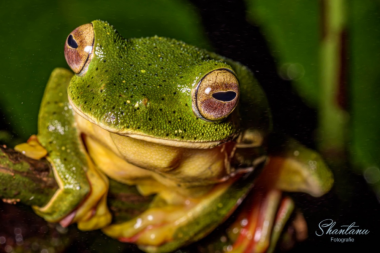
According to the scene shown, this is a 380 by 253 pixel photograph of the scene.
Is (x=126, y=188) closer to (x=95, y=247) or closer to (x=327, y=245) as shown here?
(x=95, y=247)

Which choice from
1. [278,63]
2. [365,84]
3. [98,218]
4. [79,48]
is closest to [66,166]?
[98,218]

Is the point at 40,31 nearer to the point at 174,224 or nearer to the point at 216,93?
the point at 216,93

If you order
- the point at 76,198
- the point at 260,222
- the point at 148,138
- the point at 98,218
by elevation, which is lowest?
the point at 260,222

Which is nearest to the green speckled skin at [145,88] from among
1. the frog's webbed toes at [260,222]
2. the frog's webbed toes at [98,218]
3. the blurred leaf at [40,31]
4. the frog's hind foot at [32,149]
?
the frog's hind foot at [32,149]

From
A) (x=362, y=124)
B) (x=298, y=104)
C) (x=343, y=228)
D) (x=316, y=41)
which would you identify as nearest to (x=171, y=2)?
(x=316, y=41)

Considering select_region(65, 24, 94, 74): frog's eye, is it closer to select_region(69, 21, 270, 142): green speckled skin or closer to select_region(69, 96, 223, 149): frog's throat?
select_region(69, 21, 270, 142): green speckled skin

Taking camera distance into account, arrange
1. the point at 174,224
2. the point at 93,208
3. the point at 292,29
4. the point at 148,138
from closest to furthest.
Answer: the point at 148,138
the point at 93,208
the point at 174,224
the point at 292,29

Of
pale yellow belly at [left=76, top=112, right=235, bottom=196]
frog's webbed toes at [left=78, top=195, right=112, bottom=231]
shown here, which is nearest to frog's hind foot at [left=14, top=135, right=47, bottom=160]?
pale yellow belly at [left=76, top=112, right=235, bottom=196]
